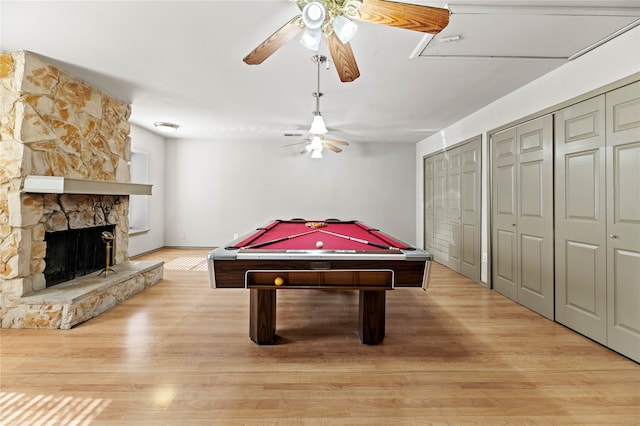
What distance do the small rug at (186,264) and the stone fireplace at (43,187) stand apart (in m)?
1.33

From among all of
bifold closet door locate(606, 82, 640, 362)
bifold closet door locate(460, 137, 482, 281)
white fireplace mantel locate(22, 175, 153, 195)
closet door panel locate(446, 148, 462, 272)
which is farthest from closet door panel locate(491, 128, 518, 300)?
white fireplace mantel locate(22, 175, 153, 195)

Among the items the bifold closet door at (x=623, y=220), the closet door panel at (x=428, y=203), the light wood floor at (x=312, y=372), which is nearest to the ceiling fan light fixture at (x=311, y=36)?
the light wood floor at (x=312, y=372)

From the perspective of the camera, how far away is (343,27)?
4.89 feet

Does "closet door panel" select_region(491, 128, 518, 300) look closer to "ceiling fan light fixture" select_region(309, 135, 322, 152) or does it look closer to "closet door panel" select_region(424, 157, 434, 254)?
"closet door panel" select_region(424, 157, 434, 254)

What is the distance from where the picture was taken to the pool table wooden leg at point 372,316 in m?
2.29

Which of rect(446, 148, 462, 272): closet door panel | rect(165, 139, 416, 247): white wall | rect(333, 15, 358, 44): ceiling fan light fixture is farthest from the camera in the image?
rect(165, 139, 416, 247): white wall

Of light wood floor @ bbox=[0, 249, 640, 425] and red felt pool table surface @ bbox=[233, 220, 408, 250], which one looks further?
red felt pool table surface @ bbox=[233, 220, 408, 250]

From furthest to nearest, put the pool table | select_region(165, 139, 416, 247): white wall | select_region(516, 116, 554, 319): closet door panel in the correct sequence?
select_region(165, 139, 416, 247): white wall, select_region(516, 116, 554, 319): closet door panel, the pool table

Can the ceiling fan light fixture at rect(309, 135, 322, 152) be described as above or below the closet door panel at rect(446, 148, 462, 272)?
above

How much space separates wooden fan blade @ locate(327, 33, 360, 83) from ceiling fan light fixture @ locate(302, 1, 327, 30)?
19cm

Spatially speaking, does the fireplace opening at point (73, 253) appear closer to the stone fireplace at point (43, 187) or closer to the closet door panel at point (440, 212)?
the stone fireplace at point (43, 187)

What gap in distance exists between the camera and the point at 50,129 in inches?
110

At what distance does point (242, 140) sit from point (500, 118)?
4.73 meters

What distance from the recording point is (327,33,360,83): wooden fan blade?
1.66 metres
